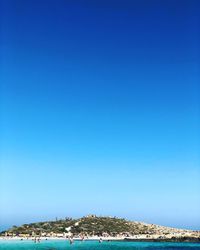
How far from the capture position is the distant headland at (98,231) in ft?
377

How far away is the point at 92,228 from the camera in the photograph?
125188 millimetres

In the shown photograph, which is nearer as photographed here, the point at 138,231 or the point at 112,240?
the point at 112,240

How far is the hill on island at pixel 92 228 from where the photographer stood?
123 metres

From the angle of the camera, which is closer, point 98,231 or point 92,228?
point 98,231

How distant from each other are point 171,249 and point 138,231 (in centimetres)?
3956

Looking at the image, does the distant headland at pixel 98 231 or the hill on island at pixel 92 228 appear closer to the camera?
the distant headland at pixel 98 231

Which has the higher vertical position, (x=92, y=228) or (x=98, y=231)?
(x=92, y=228)

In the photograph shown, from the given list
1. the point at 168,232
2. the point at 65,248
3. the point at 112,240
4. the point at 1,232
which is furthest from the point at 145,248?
the point at 1,232

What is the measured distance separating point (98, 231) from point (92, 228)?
229 centimetres

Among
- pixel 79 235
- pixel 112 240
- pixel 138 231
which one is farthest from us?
pixel 138 231

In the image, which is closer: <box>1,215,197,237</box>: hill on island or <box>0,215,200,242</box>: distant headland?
<box>0,215,200,242</box>: distant headland

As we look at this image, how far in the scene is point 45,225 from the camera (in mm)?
130000

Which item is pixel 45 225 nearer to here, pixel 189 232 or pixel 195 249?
pixel 189 232

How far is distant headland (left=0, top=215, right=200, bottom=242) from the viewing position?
114812 millimetres
